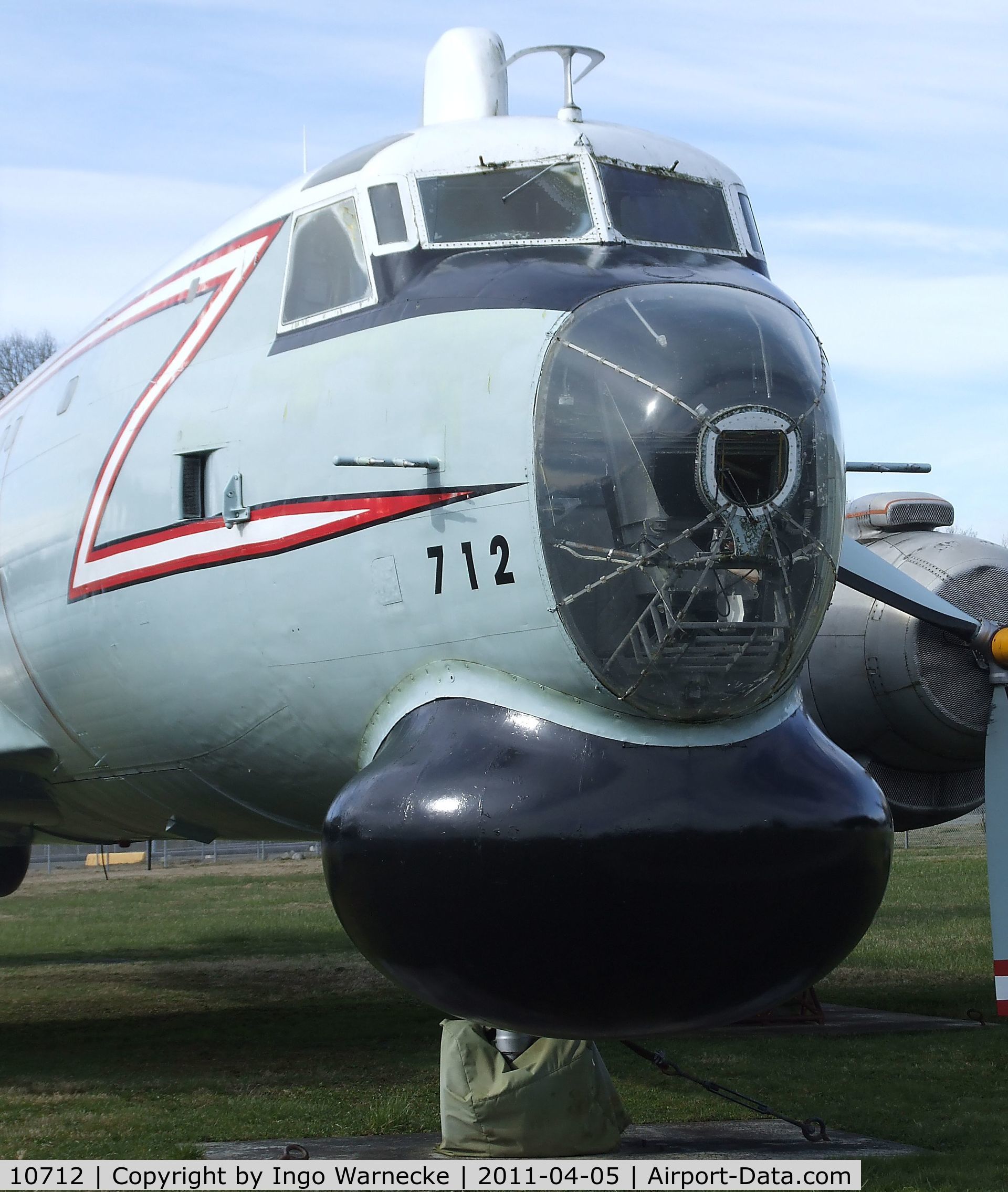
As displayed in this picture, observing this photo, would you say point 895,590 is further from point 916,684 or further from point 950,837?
point 950,837

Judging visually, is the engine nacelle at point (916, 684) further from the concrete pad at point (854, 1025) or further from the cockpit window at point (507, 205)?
the cockpit window at point (507, 205)

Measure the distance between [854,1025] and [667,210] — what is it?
835cm

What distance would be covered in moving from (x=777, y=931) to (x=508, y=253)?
2941 mm

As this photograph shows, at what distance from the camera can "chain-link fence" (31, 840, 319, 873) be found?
40.2 meters

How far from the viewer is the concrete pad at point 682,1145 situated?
8008 millimetres

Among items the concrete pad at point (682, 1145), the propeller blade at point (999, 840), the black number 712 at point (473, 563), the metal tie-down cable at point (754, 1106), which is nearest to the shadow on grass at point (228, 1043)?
the concrete pad at point (682, 1145)

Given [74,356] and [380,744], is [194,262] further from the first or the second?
[380,744]

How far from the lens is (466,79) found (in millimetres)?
8008

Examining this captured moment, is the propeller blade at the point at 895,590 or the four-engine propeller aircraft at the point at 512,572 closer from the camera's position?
the four-engine propeller aircraft at the point at 512,572

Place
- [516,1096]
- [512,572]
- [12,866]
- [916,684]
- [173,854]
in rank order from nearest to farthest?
1. [512,572]
2. [516,1096]
3. [916,684]
4. [12,866]
5. [173,854]

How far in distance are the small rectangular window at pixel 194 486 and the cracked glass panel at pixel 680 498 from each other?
213 centimetres

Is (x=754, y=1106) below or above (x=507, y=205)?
below

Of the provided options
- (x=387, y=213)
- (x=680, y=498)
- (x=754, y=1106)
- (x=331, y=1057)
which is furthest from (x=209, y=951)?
(x=680, y=498)

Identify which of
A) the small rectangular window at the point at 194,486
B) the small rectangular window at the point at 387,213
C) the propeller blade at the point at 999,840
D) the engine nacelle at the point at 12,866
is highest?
the small rectangular window at the point at 387,213
